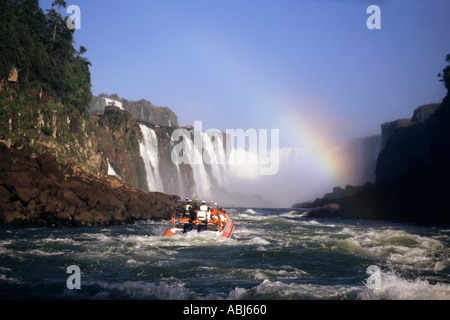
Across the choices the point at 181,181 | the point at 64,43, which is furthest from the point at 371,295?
the point at 181,181

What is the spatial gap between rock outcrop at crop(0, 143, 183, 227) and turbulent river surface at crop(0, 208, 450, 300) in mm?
6214

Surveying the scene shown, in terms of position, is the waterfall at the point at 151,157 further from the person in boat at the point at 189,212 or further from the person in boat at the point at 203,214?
the person in boat at the point at 203,214

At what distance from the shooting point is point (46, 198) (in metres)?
29.0

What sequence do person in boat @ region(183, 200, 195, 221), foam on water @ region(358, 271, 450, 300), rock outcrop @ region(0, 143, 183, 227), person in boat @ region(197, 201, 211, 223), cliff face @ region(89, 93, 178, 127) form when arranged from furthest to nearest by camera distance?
cliff face @ region(89, 93, 178, 127) < rock outcrop @ region(0, 143, 183, 227) < person in boat @ region(183, 200, 195, 221) < person in boat @ region(197, 201, 211, 223) < foam on water @ region(358, 271, 450, 300)

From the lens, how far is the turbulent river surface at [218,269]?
916 cm

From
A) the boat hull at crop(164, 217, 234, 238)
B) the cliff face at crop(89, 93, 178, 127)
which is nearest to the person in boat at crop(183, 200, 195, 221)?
the boat hull at crop(164, 217, 234, 238)

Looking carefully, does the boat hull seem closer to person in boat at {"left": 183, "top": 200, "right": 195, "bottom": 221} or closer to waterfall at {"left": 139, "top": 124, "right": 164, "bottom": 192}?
person in boat at {"left": 183, "top": 200, "right": 195, "bottom": 221}

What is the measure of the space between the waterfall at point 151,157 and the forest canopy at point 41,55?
22.9 metres

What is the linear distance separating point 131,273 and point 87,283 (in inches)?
76.7

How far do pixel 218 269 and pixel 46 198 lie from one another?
21.0 meters

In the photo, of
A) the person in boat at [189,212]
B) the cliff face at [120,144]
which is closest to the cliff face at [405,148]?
the cliff face at [120,144]

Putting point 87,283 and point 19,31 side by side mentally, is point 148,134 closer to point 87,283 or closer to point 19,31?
point 19,31

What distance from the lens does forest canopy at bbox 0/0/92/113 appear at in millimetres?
40625
